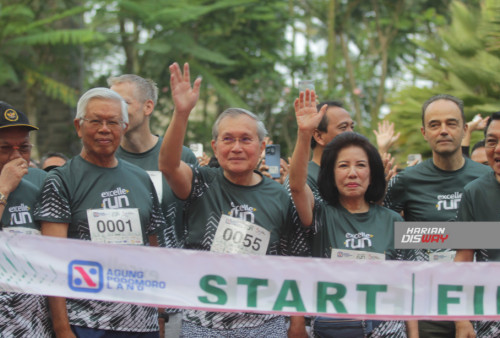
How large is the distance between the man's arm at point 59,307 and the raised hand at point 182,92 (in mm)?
883

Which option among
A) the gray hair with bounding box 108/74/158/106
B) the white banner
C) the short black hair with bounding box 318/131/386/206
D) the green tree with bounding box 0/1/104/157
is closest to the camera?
the white banner

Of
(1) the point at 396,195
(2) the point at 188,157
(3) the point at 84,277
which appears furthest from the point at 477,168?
(3) the point at 84,277

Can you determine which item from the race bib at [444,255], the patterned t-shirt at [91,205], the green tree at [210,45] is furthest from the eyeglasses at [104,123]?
the green tree at [210,45]

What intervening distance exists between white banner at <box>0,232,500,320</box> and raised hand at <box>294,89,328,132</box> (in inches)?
28.2

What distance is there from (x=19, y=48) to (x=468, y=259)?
28.3 feet

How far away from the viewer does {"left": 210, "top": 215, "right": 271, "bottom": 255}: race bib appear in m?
3.74

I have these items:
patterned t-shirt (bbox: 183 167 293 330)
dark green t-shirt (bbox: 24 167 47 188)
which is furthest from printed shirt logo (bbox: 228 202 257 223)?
dark green t-shirt (bbox: 24 167 47 188)

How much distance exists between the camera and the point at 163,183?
15.4 ft

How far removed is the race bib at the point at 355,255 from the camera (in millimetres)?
3826

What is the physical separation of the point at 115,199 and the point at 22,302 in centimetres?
75

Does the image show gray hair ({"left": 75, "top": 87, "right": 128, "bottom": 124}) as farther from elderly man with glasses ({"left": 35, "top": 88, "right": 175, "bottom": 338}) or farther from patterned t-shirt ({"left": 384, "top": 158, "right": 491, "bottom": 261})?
patterned t-shirt ({"left": 384, "top": 158, "right": 491, "bottom": 261})

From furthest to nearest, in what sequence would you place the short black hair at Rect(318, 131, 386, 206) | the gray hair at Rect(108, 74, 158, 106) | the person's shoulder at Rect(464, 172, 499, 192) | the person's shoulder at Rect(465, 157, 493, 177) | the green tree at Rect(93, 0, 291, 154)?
the green tree at Rect(93, 0, 291, 154) → the gray hair at Rect(108, 74, 158, 106) → the person's shoulder at Rect(465, 157, 493, 177) → the short black hair at Rect(318, 131, 386, 206) → the person's shoulder at Rect(464, 172, 499, 192)

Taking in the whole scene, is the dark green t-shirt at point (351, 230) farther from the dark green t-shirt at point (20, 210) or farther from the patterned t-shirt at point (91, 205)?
the dark green t-shirt at point (20, 210)

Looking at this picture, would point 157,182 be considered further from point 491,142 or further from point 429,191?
point 491,142
